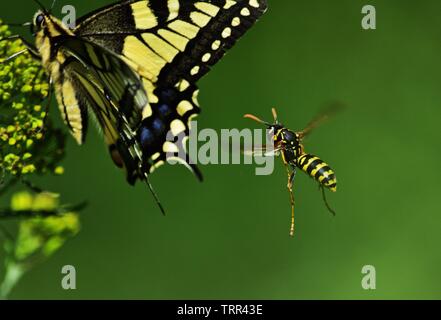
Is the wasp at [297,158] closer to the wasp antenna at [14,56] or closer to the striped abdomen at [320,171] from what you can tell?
the striped abdomen at [320,171]

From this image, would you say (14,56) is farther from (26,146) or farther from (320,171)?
(320,171)

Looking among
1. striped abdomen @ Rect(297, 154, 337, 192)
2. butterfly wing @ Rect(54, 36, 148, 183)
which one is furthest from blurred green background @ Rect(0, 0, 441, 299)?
striped abdomen @ Rect(297, 154, 337, 192)

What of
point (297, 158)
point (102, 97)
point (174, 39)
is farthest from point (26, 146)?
point (297, 158)

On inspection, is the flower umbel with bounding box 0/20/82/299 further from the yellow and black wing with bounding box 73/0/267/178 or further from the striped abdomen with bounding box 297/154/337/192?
the striped abdomen with bounding box 297/154/337/192

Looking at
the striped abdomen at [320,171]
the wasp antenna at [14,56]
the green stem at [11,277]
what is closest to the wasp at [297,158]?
the striped abdomen at [320,171]

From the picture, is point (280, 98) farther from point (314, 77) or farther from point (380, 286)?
point (380, 286)
